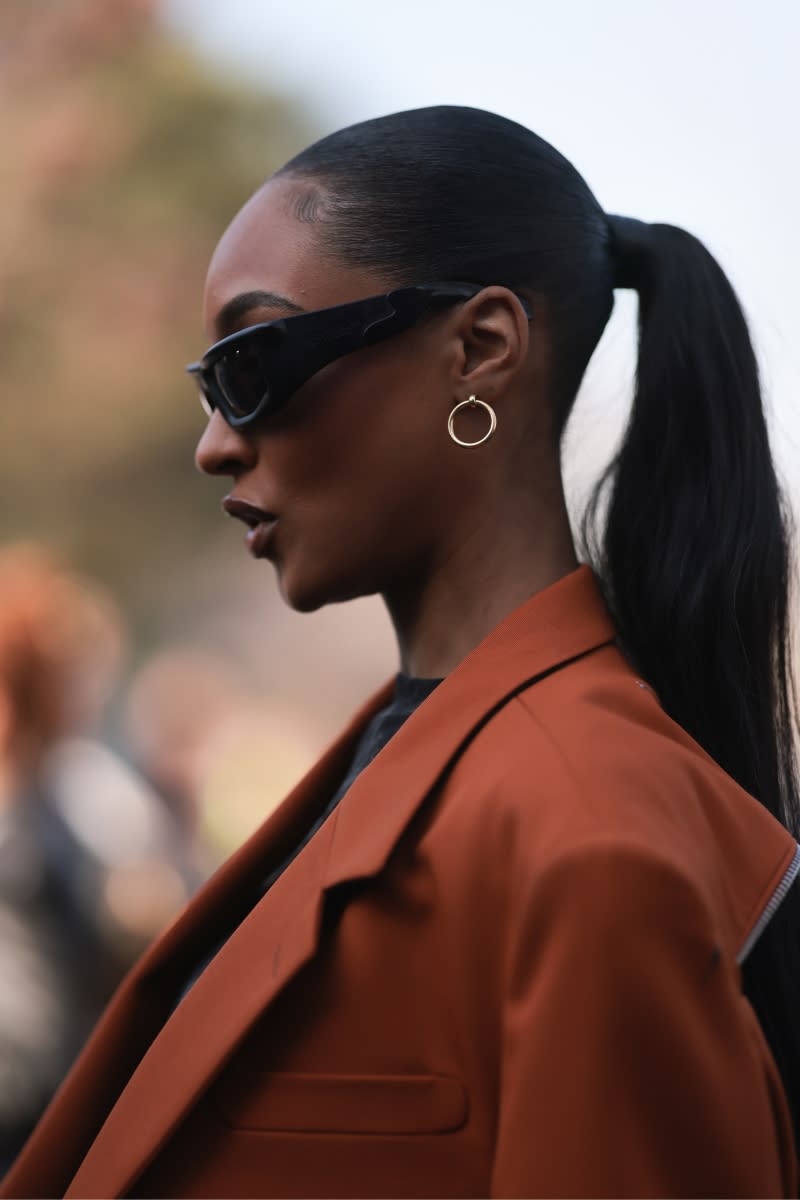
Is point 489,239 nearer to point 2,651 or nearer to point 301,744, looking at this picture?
point 2,651

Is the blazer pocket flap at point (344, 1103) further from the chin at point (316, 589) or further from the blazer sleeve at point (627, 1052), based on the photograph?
the chin at point (316, 589)

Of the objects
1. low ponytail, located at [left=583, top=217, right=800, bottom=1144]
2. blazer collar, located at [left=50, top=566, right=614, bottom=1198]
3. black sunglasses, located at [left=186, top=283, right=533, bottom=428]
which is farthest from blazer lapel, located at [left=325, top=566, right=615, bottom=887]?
black sunglasses, located at [left=186, top=283, right=533, bottom=428]

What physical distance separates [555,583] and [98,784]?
3.05m

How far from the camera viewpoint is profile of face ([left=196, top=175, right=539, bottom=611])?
64.1 inches

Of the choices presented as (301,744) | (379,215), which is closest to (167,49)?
(301,744)

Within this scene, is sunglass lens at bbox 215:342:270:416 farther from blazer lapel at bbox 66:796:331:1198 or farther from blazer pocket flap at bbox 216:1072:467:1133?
blazer pocket flap at bbox 216:1072:467:1133

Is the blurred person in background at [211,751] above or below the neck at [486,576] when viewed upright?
below

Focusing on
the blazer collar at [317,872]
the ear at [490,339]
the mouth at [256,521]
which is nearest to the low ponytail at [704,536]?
the blazer collar at [317,872]

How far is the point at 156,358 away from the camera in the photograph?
9.90m

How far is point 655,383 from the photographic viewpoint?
1.77m

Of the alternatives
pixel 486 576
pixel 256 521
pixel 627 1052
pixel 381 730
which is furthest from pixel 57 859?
pixel 627 1052

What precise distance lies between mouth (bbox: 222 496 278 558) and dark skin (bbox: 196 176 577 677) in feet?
0.04

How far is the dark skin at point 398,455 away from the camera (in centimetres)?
163

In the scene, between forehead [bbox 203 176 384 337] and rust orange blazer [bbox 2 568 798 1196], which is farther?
forehead [bbox 203 176 384 337]
